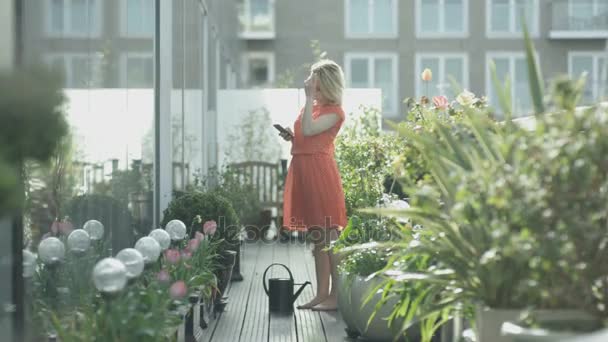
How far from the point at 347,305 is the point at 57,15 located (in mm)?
2222

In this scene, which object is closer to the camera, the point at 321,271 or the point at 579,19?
the point at 321,271

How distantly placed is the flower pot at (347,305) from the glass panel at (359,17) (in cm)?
1674

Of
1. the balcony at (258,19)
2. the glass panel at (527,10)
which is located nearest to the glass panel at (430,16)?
the glass panel at (527,10)

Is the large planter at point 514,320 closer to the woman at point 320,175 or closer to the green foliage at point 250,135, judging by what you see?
the woman at point 320,175

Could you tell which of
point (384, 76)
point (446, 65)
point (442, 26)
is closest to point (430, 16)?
point (442, 26)

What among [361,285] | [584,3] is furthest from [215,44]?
[584,3]

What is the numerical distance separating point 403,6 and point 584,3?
13.1ft

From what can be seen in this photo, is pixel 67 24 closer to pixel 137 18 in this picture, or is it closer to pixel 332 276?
pixel 137 18

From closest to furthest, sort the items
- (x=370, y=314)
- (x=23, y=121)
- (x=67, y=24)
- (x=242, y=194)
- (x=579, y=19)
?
(x=23, y=121)
(x=67, y=24)
(x=370, y=314)
(x=242, y=194)
(x=579, y=19)

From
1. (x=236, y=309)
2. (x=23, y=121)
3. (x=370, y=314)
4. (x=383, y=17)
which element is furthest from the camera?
(x=383, y=17)

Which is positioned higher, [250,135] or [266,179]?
[250,135]

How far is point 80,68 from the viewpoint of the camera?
363cm

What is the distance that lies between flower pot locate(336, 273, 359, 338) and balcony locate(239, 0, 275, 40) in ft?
55.6

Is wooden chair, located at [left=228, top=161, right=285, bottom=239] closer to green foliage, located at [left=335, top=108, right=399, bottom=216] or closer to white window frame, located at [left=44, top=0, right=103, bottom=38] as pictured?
green foliage, located at [left=335, top=108, right=399, bottom=216]
